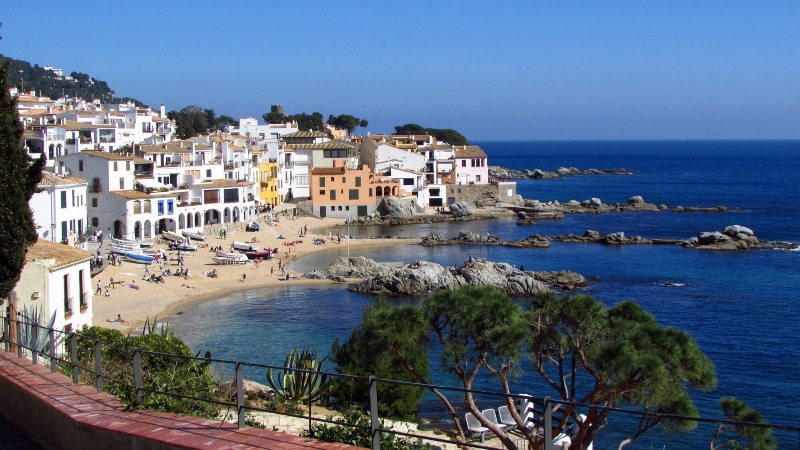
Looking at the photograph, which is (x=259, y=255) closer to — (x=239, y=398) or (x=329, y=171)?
(x=329, y=171)

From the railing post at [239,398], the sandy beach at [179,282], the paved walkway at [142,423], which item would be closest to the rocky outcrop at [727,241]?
the sandy beach at [179,282]

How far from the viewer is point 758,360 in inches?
1134

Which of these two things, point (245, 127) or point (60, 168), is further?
point (245, 127)

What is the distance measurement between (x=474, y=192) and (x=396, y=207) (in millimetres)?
14931

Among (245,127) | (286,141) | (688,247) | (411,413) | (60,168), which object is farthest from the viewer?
(245,127)

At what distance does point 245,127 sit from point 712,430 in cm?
8177

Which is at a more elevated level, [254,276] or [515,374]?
[515,374]

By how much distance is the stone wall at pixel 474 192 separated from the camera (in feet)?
284

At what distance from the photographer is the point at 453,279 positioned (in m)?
42.6

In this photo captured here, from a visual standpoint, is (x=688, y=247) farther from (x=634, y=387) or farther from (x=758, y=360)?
(x=634, y=387)

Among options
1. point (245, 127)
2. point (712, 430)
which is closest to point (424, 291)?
point (712, 430)

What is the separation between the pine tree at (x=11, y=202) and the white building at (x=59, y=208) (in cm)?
2416

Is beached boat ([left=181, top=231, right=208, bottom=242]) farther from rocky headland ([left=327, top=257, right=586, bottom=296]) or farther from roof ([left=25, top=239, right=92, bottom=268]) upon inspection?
roof ([left=25, top=239, right=92, bottom=268])

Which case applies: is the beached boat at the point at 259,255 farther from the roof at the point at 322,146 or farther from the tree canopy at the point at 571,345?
the tree canopy at the point at 571,345
